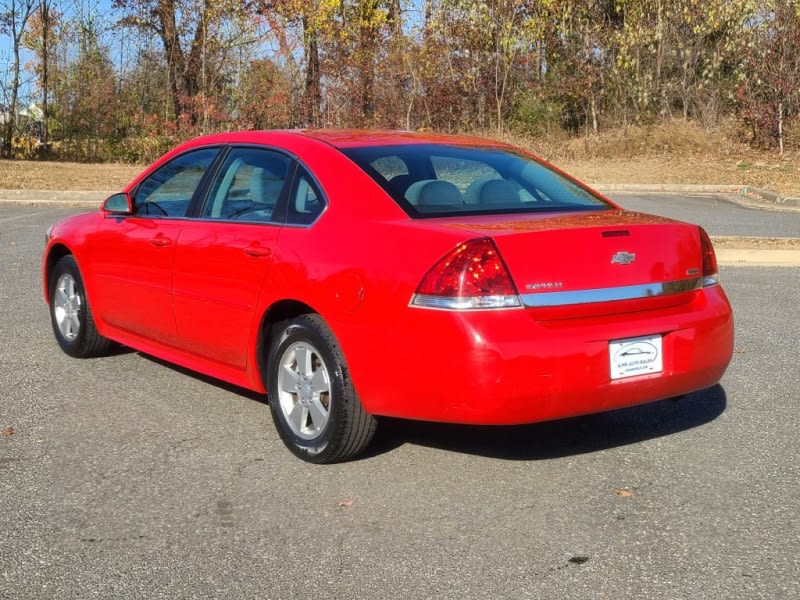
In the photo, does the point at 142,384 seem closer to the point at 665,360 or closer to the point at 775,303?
the point at 665,360

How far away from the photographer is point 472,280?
14.5 ft

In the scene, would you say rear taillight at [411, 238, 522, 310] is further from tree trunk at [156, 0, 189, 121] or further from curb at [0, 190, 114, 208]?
tree trunk at [156, 0, 189, 121]

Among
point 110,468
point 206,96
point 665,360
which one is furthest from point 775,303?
point 206,96

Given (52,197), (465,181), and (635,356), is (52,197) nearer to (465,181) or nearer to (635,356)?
(465,181)

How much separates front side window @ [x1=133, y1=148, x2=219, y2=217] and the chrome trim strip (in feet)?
7.82

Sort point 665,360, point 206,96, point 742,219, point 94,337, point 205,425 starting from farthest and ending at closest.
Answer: point 206,96
point 742,219
point 94,337
point 205,425
point 665,360

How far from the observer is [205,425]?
570 centimetres

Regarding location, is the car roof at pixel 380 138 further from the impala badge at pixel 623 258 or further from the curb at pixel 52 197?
the curb at pixel 52 197

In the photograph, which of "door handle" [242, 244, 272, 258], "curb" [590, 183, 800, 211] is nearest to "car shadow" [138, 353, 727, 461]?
"door handle" [242, 244, 272, 258]

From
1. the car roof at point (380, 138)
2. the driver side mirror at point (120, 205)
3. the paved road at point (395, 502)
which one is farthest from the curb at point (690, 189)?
the driver side mirror at point (120, 205)

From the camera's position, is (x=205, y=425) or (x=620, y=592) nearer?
(x=620, y=592)

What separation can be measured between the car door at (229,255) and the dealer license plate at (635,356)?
1.69 meters

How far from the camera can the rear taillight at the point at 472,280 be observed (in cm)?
442

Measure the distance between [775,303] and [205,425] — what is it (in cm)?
582
